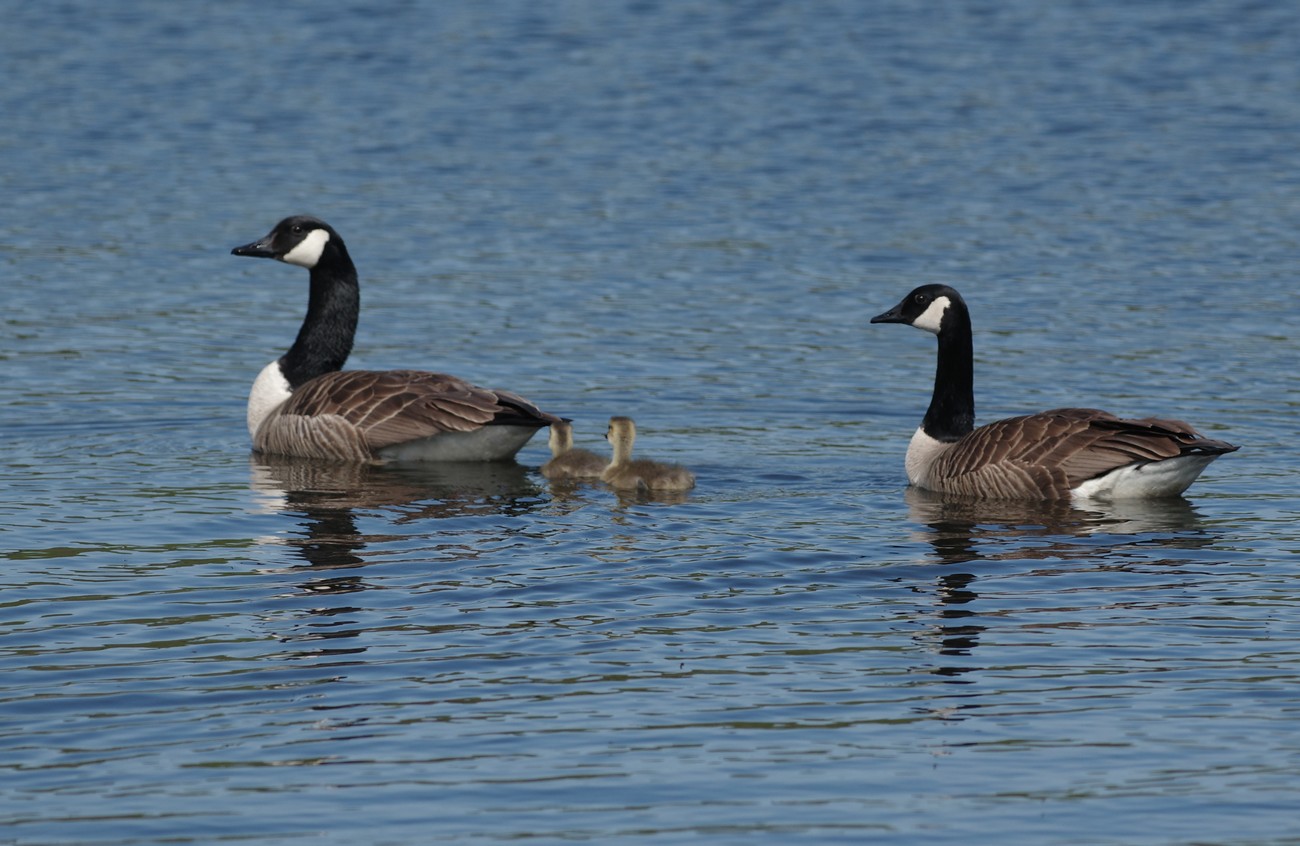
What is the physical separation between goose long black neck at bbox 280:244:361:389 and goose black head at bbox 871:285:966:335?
4569mm

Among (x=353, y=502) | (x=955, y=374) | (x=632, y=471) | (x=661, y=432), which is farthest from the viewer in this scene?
(x=661, y=432)

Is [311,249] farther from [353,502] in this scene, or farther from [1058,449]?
[1058,449]

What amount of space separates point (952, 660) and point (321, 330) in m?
8.73

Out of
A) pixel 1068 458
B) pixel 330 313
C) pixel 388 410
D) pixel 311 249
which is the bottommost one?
pixel 1068 458

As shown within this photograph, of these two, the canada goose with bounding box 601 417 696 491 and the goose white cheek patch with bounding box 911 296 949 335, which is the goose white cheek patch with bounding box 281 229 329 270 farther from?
the goose white cheek patch with bounding box 911 296 949 335

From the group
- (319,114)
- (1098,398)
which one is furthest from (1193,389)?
(319,114)

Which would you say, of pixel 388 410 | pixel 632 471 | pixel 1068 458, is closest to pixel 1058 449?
pixel 1068 458

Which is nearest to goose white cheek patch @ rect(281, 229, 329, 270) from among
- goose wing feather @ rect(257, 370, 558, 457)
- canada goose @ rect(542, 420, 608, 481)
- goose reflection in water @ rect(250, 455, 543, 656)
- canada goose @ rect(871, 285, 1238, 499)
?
goose wing feather @ rect(257, 370, 558, 457)

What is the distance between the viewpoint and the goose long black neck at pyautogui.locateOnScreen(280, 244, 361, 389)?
16.9 meters

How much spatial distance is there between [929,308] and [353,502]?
14.7 ft

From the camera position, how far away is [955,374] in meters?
15.0

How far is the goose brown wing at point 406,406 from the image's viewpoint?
14.8m

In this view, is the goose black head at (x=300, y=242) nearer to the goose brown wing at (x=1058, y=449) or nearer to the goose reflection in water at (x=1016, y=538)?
the goose reflection in water at (x=1016, y=538)

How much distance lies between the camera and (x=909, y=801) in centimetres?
773
